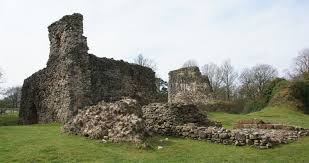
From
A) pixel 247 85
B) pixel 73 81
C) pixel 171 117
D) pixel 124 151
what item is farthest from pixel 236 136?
pixel 247 85

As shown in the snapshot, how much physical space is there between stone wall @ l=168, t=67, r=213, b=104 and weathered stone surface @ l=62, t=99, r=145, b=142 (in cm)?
2318

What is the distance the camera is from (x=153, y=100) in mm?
30531

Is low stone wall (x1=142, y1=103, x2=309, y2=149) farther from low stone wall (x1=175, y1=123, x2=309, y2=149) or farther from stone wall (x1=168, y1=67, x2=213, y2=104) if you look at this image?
stone wall (x1=168, y1=67, x2=213, y2=104)

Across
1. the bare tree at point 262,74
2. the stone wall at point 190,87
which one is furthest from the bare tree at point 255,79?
the stone wall at point 190,87

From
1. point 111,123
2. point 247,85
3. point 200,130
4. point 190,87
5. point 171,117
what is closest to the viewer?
point 111,123

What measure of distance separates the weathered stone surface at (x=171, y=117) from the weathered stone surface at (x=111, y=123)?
2.43 m

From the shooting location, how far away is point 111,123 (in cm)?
1667

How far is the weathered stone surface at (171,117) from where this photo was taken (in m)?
19.7

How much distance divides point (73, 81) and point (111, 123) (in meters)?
8.13

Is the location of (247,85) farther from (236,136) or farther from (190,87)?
(236,136)

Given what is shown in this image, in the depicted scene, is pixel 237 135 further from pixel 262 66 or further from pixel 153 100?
pixel 262 66

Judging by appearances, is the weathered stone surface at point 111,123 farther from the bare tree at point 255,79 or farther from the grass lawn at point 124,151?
the bare tree at point 255,79

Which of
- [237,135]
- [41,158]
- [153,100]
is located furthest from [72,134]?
[153,100]

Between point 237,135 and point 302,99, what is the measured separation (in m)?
24.9
